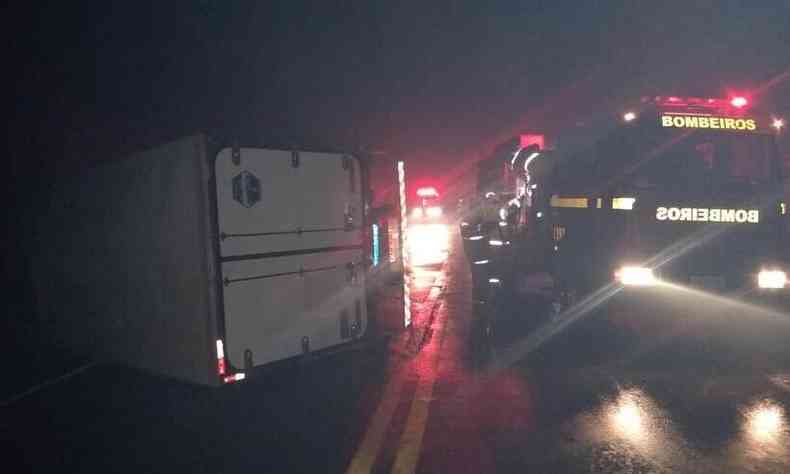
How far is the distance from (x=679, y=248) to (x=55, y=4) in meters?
12.5

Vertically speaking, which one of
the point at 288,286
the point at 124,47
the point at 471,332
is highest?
the point at 124,47

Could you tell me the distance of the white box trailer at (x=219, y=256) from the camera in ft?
19.9

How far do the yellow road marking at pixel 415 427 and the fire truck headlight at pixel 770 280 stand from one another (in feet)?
14.9

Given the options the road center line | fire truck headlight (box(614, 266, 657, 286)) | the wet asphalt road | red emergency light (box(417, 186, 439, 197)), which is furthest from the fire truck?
red emergency light (box(417, 186, 439, 197))

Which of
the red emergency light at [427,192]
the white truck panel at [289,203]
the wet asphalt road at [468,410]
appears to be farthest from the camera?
the red emergency light at [427,192]

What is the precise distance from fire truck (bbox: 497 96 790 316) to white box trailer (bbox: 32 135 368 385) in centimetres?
357

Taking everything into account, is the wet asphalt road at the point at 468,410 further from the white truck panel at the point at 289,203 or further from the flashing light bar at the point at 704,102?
the flashing light bar at the point at 704,102

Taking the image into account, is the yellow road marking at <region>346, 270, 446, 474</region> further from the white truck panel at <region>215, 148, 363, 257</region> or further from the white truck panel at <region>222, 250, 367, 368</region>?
the white truck panel at <region>215, 148, 363, 257</region>

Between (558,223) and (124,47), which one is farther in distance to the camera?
(124,47)

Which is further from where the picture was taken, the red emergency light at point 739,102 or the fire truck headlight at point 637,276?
the red emergency light at point 739,102

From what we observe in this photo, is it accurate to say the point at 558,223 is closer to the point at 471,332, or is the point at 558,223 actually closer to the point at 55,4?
the point at 471,332

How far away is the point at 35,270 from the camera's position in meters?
9.58

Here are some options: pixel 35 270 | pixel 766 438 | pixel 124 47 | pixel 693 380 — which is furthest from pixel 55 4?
Answer: pixel 766 438

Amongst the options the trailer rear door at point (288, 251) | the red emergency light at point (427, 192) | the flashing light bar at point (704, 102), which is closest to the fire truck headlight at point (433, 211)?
the red emergency light at point (427, 192)
